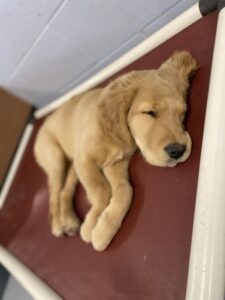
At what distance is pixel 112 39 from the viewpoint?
47.6 inches

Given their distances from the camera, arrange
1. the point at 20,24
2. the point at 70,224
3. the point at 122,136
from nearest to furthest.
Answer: the point at 122,136 → the point at 70,224 → the point at 20,24

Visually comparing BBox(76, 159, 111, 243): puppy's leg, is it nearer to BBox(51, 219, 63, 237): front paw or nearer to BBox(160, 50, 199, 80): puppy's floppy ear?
BBox(51, 219, 63, 237): front paw

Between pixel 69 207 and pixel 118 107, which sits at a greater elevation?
pixel 118 107

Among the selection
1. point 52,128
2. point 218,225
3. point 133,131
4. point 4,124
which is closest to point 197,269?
point 218,225

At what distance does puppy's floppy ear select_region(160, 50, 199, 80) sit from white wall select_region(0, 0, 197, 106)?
26 centimetres

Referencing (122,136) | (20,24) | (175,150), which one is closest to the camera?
(175,150)

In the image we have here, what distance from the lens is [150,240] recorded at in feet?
2.60

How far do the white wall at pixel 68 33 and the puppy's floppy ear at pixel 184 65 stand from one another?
26cm

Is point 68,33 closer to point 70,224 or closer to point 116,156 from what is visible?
point 116,156

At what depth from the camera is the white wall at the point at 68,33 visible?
41.7 inches

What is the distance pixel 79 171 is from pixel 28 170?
0.60 meters

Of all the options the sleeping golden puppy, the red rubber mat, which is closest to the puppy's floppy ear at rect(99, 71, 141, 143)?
the sleeping golden puppy

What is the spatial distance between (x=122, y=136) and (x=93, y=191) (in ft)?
0.61

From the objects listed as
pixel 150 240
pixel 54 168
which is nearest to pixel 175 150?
pixel 150 240
